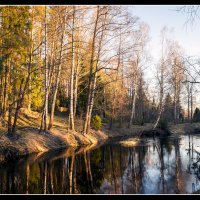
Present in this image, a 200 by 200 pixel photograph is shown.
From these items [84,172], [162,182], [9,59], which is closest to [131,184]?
[162,182]

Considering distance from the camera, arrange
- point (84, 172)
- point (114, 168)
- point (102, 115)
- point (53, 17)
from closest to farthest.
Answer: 1. point (84, 172)
2. point (114, 168)
3. point (53, 17)
4. point (102, 115)

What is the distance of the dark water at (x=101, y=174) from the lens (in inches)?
322

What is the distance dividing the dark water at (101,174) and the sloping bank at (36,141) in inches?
36.1

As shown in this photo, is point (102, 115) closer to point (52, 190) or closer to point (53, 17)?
point (53, 17)

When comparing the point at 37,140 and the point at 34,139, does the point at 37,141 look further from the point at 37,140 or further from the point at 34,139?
the point at 34,139

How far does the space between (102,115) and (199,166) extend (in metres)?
26.8

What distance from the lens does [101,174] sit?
400 inches

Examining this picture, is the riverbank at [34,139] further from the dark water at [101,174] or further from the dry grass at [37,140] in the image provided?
the dark water at [101,174]

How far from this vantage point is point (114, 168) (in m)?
11.3

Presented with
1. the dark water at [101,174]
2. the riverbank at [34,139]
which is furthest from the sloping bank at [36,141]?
the dark water at [101,174]

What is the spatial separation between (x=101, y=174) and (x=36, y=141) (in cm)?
695

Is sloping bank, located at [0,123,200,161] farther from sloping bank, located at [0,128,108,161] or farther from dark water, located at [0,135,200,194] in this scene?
dark water, located at [0,135,200,194]

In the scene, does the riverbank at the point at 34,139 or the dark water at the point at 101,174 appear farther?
the riverbank at the point at 34,139

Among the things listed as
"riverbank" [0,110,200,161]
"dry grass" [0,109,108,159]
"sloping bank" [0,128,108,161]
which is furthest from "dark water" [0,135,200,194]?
"dry grass" [0,109,108,159]
